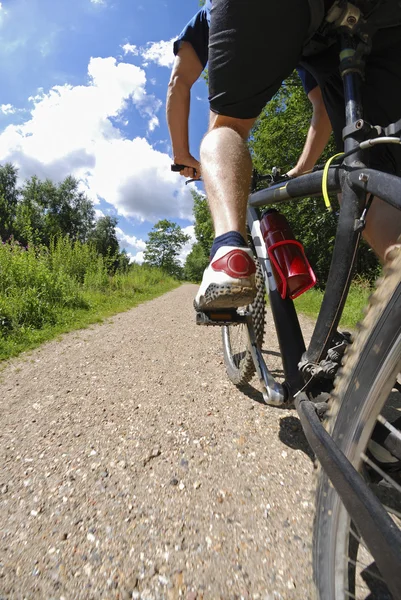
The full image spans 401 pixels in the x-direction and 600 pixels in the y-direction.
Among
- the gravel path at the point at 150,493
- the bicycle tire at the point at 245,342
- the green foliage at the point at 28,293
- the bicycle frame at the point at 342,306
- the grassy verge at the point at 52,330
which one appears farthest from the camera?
the green foliage at the point at 28,293

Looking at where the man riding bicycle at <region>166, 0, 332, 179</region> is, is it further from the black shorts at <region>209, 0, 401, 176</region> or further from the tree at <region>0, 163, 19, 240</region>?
the tree at <region>0, 163, 19, 240</region>

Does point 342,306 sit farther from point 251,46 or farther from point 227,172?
point 251,46

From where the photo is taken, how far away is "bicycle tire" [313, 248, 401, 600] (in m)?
0.53

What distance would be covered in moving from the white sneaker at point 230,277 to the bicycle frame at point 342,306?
0.84 ft

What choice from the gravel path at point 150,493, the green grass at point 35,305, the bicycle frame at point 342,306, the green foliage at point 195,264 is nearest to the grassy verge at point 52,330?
the green grass at point 35,305

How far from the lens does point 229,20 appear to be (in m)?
0.92

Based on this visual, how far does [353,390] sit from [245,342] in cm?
117

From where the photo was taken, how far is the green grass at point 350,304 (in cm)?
395

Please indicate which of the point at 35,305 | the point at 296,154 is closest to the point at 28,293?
the point at 35,305

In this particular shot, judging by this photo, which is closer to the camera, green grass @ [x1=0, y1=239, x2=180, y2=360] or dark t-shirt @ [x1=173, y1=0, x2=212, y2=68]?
dark t-shirt @ [x1=173, y1=0, x2=212, y2=68]

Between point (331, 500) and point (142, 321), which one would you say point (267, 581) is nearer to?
point (331, 500)

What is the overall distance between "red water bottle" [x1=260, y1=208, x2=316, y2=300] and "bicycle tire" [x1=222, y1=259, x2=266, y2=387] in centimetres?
15

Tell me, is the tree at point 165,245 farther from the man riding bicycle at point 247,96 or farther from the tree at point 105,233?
the man riding bicycle at point 247,96

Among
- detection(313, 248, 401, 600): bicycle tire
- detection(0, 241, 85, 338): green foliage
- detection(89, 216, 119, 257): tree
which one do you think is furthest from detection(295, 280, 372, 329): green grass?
detection(89, 216, 119, 257): tree
